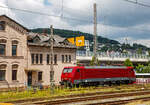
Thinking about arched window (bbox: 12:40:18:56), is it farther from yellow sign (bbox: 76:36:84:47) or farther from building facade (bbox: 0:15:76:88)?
yellow sign (bbox: 76:36:84:47)

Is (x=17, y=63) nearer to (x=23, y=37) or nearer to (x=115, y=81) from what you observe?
(x=23, y=37)

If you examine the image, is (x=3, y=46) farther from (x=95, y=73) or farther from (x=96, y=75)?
(x=96, y=75)

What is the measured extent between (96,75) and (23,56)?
11.7 meters

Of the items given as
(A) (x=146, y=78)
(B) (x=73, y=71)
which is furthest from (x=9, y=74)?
(A) (x=146, y=78)

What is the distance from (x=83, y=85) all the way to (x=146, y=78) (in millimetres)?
20561

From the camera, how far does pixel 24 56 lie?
3666cm

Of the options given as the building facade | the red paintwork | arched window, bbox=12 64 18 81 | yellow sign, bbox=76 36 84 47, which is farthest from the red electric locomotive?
yellow sign, bbox=76 36 84 47

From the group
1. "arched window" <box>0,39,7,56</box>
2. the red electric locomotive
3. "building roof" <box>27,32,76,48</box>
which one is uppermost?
"building roof" <box>27,32,76,48</box>

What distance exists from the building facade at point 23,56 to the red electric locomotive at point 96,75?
610 centimetres

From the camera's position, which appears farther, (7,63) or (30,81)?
(30,81)

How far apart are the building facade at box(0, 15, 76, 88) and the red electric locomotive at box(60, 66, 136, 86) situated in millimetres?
6095

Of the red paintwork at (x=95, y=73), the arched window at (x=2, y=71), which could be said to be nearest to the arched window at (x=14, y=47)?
the arched window at (x=2, y=71)

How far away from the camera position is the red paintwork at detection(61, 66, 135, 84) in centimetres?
3212

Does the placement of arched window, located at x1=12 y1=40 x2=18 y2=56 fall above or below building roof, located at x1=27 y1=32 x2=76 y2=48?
below
